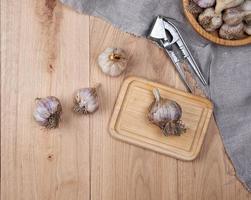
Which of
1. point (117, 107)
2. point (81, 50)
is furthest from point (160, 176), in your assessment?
point (81, 50)

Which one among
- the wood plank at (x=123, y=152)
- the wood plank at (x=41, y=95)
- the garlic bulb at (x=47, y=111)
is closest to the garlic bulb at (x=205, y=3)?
the wood plank at (x=123, y=152)

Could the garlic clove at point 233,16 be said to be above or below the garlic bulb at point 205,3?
below

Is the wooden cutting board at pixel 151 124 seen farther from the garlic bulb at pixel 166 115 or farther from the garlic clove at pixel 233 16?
the garlic clove at pixel 233 16

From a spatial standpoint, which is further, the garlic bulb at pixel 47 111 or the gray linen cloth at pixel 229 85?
the gray linen cloth at pixel 229 85

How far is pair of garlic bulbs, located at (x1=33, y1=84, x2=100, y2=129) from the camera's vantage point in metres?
0.84

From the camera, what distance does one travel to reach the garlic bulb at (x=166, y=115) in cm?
88

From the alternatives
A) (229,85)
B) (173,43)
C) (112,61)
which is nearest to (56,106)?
(112,61)

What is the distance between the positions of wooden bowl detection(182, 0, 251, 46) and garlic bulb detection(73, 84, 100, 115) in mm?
249

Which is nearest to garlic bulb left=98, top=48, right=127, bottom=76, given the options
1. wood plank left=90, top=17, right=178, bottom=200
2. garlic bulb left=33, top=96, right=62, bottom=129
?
wood plank left=90, top=17, right=178, bottom=200

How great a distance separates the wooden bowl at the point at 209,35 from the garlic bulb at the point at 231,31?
1cm

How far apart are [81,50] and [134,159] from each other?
0.25 metres

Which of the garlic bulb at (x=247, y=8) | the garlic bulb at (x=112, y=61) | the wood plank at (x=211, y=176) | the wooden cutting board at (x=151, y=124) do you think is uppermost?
the garlic bulb at (x=247, y=8)

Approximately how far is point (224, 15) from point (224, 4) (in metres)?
0.03

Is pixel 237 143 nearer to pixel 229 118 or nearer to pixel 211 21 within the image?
pixel 229 118
